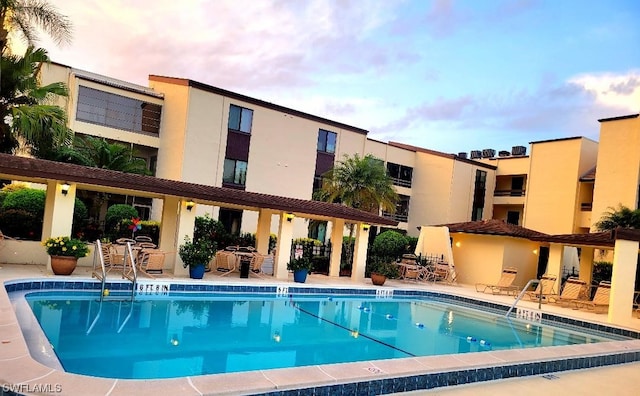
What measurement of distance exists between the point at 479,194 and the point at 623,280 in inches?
976

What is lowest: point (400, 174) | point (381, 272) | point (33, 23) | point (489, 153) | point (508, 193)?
point (381, 272)

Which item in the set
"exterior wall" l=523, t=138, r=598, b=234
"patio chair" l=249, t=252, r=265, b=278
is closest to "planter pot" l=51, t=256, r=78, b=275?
"patio chair" l=249, t=252, r=265, b=278

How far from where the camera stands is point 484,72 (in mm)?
20359

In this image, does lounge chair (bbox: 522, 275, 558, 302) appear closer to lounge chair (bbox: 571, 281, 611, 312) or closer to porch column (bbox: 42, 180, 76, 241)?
lounge chair (bbox: 571, 281, 611, 312)

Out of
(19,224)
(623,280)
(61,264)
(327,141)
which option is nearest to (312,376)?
(61,264)

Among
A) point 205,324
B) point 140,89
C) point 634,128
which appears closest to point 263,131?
point 140,89

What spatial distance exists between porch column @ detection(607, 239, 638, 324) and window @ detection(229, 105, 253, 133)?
1943 centimetres

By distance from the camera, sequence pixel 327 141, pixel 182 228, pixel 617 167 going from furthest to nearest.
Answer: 1. pixel 327 141
2. pixel 617 167
3. pixel 182 228

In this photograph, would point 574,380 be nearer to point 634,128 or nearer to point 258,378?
point 258,378

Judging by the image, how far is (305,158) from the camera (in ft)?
101

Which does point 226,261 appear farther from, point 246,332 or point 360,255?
point 246,332

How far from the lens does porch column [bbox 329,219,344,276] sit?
65.7ft

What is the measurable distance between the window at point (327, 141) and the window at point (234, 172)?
18.8 feet

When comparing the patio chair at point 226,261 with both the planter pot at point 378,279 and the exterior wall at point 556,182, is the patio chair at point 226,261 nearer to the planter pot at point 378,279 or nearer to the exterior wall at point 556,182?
the planter pot at point 378,279
